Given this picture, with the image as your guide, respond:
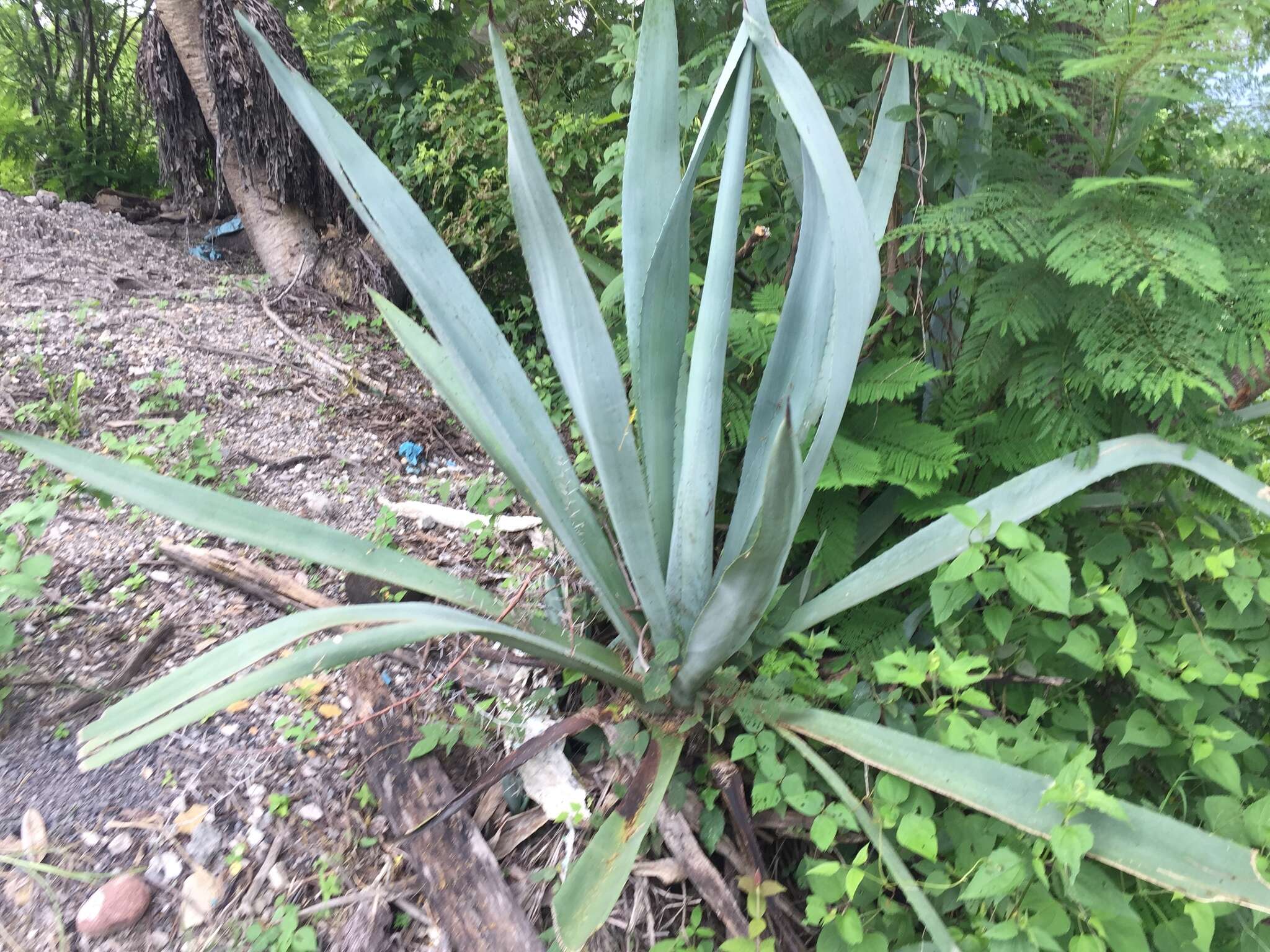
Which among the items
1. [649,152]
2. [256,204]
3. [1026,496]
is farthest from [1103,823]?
[256,204]

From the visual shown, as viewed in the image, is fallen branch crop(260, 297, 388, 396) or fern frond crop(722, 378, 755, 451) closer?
fern frond crop(722, 378, 755, 451)

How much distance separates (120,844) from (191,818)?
3.5 inches

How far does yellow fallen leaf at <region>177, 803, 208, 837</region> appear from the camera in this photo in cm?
106

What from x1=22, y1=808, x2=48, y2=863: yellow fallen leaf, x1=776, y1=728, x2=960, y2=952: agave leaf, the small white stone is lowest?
the small white stone

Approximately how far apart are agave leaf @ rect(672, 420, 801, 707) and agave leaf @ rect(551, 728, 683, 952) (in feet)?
0.40

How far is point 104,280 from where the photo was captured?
257 cm

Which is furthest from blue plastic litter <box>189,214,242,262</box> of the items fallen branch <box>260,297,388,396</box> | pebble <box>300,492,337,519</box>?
pebble <box>300,492,337,519</box>

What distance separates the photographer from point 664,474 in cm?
116

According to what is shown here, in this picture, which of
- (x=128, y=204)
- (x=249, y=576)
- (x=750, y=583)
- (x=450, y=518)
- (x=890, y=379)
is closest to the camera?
(x=750, y=583)

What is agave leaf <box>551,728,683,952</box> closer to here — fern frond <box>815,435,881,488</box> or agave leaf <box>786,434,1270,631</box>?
agave leaf <box>786,434,1270,631</box>

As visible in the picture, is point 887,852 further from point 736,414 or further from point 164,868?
point 164,868

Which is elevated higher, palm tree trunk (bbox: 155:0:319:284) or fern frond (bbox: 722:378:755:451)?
palm tree trunk (bbox: 155:0:319:284)

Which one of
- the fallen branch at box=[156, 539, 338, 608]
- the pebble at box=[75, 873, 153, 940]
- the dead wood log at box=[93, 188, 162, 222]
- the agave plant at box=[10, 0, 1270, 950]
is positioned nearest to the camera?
the agave plant at box=[10, 0, 1270, 950]

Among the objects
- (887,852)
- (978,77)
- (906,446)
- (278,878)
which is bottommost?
(278,878)
